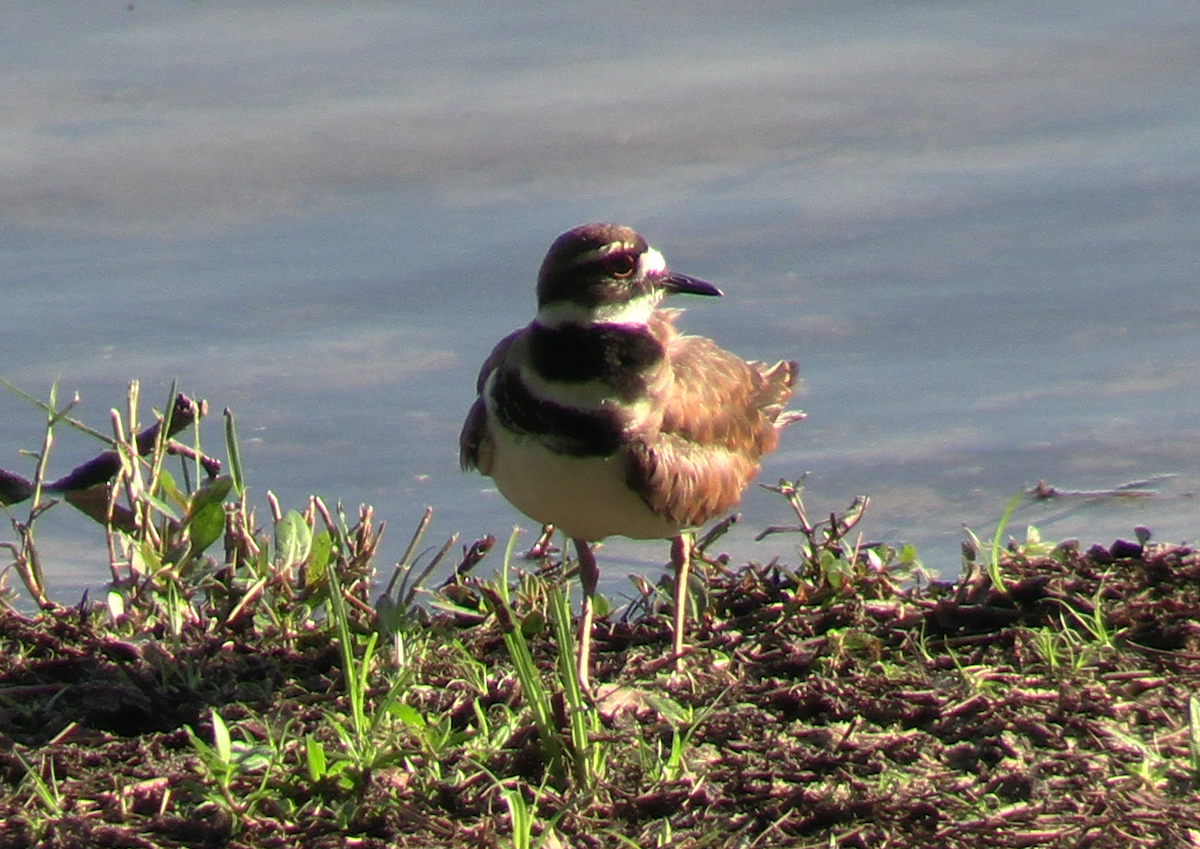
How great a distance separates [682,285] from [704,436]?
16.4 inches

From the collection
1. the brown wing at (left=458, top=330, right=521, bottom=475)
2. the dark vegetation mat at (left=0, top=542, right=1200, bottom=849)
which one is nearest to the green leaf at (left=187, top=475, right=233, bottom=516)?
the dark vegetation mat at (left=0, top=542, right=1200, bottom=849)

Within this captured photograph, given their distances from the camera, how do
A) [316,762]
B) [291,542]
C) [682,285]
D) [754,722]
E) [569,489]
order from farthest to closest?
[682,285], [291,542], [569,489], [754,722], [316,762]

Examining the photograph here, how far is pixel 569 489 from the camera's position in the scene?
5.26m

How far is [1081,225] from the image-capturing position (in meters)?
8.92

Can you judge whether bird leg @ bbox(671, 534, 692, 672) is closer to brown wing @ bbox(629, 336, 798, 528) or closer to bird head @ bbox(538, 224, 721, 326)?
brown wing @ bbox(629, 336, 798, 528)

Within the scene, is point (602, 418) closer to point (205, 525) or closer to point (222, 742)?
point (205, 525)

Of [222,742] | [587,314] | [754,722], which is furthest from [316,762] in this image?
[587,314]

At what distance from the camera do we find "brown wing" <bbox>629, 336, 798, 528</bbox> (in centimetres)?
538

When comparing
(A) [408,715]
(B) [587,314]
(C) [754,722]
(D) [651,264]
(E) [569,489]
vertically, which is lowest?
(C) [754,722]

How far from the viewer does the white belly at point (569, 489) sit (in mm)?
5254

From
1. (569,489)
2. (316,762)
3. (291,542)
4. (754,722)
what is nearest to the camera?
(316,762)

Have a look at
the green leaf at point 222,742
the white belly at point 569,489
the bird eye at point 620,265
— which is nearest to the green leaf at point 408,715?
the green leaf at point 222,742

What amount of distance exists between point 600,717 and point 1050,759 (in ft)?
3.23

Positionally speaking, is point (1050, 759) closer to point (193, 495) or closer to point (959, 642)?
point (959, 642)
